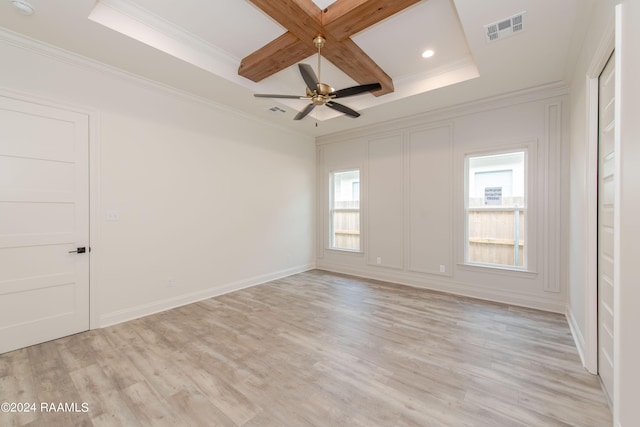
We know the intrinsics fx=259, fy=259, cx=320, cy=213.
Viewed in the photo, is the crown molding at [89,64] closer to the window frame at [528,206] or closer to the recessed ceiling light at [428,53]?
the recessed ceiling light at [428,53]

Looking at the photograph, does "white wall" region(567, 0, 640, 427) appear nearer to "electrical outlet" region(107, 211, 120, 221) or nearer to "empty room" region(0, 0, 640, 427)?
"empty room" region(0, 0, 640, 427)

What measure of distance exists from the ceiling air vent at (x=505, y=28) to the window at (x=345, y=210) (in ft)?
10.8

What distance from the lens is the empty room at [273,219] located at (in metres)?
1.86

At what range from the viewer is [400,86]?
4.02 metres

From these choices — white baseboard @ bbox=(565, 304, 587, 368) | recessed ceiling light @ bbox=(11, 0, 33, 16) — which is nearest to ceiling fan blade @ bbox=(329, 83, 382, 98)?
recessed ceiling light @ bbox=(11, 0, 33, 16)

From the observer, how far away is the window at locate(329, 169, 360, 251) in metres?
5.75

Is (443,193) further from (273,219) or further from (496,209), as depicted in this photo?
(273,219)

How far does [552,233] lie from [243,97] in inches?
192

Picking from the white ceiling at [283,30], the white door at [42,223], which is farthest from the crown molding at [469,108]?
the white door at [42,223]

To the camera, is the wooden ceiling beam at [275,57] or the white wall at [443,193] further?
the white wall at [443,193]

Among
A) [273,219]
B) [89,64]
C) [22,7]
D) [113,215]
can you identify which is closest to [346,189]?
[273,219]

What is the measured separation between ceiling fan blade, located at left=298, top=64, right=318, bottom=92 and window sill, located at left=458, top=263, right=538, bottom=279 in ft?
11.8

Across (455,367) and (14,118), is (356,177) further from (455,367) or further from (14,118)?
(14,118)

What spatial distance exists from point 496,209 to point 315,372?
368cm
